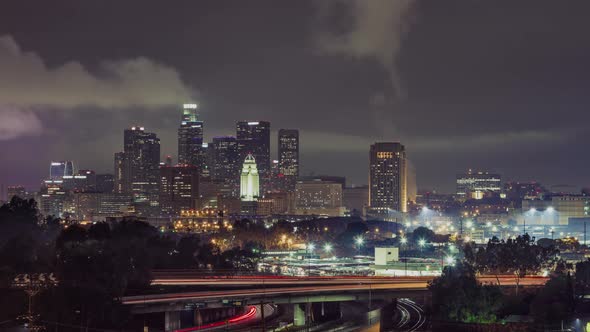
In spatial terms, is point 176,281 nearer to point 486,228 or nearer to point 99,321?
point 99,321

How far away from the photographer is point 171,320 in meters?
49.8

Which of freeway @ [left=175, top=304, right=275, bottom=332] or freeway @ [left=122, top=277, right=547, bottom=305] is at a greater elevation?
freeway @ [left=122, top=277, right=547, bottom=305]

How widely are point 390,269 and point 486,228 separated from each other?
77.1 m

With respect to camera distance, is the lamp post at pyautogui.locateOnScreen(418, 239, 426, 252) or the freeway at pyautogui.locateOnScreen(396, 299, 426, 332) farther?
the lamp post at pyautogui.locateOnScreen(418, 239, 426, 252)

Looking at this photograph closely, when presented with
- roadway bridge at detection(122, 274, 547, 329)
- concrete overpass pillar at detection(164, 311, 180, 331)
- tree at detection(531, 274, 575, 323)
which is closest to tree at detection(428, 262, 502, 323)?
tree at detection(531, 274, 575, 323)

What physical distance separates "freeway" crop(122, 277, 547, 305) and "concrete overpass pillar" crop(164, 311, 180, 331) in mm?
825

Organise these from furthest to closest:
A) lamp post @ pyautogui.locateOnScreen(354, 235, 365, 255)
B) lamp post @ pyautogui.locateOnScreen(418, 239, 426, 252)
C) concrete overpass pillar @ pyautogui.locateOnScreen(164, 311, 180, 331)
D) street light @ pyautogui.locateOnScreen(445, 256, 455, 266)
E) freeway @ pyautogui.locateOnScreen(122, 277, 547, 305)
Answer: lamp post @ pyautogui.locateOnScreen(354, 235, 365, 255), lamp post @ pyautogui.locateOnScreen(418, 239, 426, 252), street light @ pyautogui.locateOnScreen(445, 256, 455, 266), freeway @ pyautogui.locateOnScreen(122, 277, 547, 305), concrete overpass pillar @ pyautogui.locateOnScreen(164, 311, 180, 331)

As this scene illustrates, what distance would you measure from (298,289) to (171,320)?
7.98 metres

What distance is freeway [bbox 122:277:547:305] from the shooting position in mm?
50156

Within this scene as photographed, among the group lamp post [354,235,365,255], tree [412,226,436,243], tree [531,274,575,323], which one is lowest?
tree [531,274,575,323]

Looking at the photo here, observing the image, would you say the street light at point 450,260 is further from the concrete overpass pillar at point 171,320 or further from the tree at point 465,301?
the concrete overpass pillar at point 171,320

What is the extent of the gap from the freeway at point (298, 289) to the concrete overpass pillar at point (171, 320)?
2.71ft

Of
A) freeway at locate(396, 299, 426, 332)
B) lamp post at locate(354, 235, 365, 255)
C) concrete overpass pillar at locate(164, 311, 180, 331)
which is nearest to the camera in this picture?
concrete overpass pillar at locate(164, 311, 180, 331)

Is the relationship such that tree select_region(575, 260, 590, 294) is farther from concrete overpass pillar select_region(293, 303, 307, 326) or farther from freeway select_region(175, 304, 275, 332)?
freeway select_region(175, 304, 275, 332)
